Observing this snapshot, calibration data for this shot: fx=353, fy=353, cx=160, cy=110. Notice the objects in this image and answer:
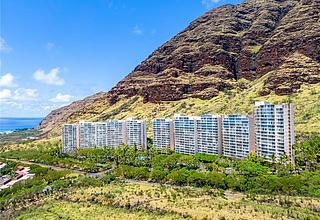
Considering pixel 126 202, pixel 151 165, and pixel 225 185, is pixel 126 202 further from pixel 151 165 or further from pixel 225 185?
pixel 151 165

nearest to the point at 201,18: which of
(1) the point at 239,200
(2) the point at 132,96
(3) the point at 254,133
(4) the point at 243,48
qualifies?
(4) the point at 243,48

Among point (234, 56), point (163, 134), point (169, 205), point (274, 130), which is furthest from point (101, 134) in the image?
point (234, 56)

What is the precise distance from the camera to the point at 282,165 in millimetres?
52562

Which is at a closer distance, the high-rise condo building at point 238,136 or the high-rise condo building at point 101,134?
the high-rise condo building at point 238,136

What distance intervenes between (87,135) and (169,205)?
2520 inches

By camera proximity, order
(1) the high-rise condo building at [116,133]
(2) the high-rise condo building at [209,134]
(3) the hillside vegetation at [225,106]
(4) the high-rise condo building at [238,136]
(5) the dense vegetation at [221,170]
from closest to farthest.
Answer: (5) the dense vegetation at [221,170] < (4) the high-rise condo building at [238,136] < (2) the high-rise condo building at [209,134] < (3) the hillside vegetation at [225,106] < (1) the high-rise condo building at [116,133]

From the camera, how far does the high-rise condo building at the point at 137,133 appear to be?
87838mm

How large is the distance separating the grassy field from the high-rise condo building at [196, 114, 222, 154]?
87.5ft

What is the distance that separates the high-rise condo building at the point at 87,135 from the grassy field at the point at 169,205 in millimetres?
51002

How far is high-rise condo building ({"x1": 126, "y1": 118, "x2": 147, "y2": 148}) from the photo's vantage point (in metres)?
87.8

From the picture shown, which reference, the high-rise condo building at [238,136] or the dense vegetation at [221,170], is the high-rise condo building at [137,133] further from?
the high-rise condo building at [238,136]

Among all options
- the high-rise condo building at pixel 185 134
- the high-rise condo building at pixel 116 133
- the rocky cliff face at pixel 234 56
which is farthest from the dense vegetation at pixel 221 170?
the rocky cliff face at pixel 234 56

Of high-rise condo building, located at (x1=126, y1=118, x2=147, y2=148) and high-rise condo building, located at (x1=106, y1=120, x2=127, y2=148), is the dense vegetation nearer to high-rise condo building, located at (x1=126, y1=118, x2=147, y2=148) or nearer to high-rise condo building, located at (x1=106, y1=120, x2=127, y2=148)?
high-rise condo building, located at (x1=126, y1=118, x2=147, y2=148)

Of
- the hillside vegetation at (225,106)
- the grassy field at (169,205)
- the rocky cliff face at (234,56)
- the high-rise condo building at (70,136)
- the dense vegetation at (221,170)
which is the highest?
the rocky cliff face at (234,56)
